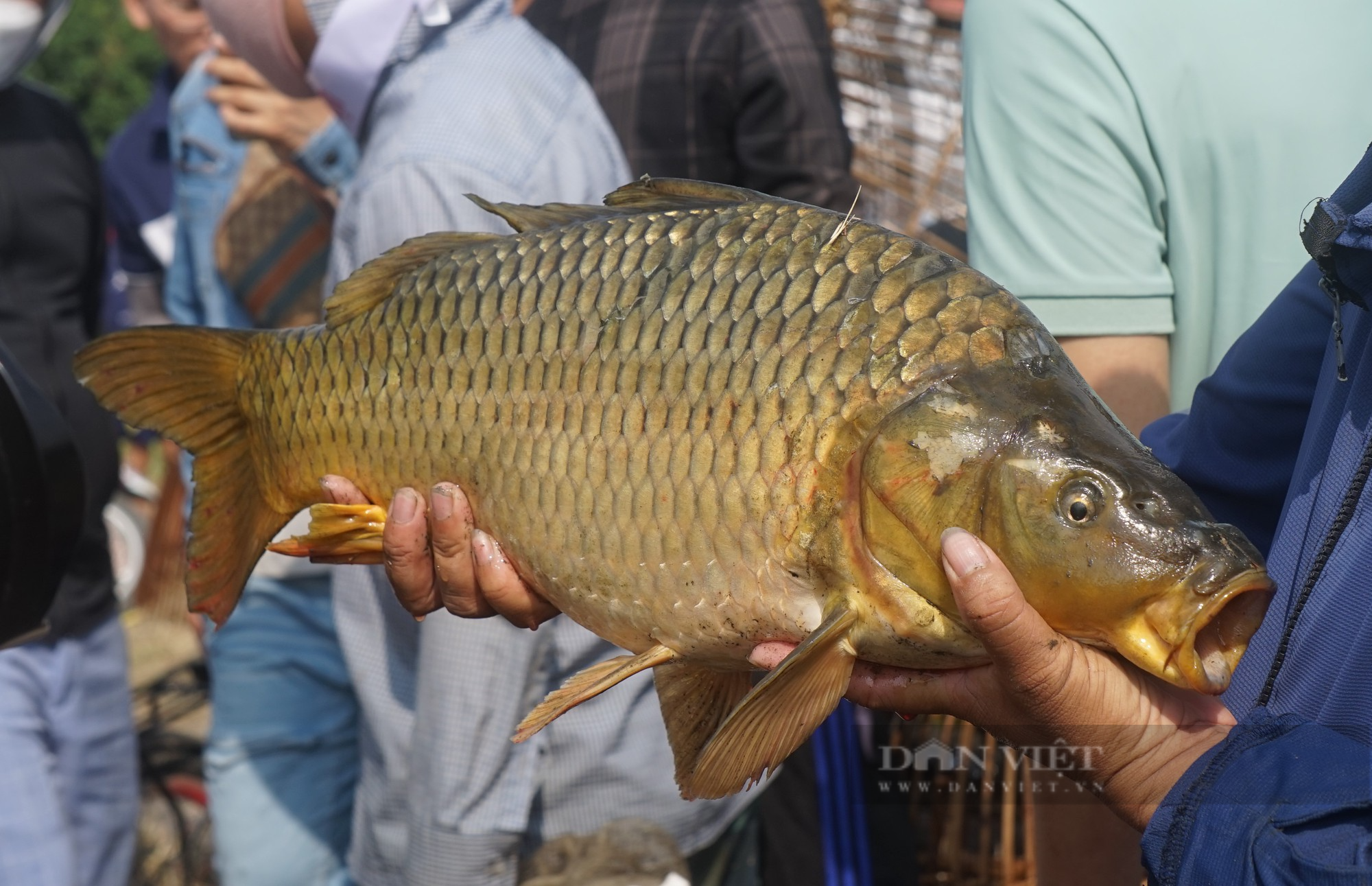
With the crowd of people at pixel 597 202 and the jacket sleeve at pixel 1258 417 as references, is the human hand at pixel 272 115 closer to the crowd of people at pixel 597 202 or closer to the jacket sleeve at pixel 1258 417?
the crowd of people at pixel 597 202

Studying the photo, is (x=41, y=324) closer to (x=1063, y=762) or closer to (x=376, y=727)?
(x=376, y=727)

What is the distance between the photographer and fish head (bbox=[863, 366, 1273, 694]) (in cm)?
104

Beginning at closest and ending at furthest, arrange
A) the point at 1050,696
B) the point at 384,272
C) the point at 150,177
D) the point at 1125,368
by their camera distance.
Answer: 1. the point at 1050,696
2. the point at 384,272
3. the point at 1125,368
4. the point at 150,177

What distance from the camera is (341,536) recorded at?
1.55 metres

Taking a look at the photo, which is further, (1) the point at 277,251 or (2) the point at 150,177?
(2) the point at 150,177

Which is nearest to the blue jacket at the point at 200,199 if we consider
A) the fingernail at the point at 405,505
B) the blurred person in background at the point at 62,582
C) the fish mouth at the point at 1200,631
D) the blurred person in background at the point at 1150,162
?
the blurred person in background at the point at 62,582

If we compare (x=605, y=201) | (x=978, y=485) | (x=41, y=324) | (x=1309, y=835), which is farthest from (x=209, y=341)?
(x=41, y=324)

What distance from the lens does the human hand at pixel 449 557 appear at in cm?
147

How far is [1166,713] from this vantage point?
1.17m

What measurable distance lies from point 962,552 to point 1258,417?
53 centimetres

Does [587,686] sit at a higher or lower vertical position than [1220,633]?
lower

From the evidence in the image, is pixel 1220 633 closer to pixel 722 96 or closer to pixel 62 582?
pixel 722 96

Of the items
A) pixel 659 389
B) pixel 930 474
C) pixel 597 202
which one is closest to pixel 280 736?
pixel 597 202

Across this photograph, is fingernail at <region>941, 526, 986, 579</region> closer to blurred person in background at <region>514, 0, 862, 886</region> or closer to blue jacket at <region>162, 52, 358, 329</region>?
blurred person in background at <region>514, 0, 862, 886</region>
